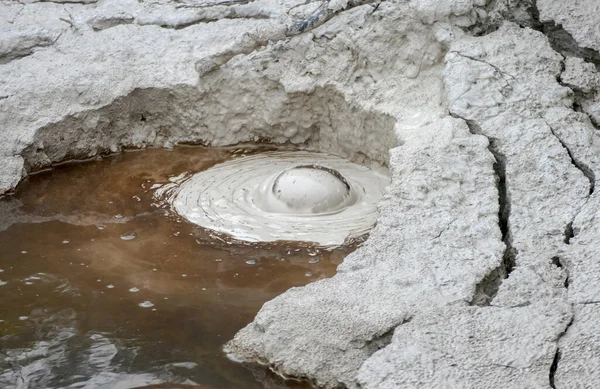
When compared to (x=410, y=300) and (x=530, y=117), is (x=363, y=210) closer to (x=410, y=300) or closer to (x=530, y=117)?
(x=530, y=117)

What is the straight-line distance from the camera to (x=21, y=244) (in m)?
3.37

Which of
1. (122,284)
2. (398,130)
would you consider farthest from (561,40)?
(122,284)

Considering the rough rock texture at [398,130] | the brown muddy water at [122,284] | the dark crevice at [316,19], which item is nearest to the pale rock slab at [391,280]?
the rough rock texture at [398,130]

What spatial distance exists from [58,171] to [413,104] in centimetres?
175

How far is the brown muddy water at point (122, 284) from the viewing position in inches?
98.6

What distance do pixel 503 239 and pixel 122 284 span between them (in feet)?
4.45

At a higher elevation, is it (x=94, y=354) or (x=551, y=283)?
(x=551, y=283)

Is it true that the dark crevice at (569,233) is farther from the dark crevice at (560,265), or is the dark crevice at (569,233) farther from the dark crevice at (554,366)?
the dark crevice at (554,366)

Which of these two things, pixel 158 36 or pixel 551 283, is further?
pixel 158 36

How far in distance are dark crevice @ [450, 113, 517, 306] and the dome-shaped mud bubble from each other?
61 cm

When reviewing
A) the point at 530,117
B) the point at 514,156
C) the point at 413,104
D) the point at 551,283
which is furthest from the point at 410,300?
the point at 413,104

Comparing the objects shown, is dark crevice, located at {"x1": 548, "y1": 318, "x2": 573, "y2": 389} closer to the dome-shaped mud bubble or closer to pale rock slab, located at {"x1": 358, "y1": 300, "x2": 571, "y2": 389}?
pale rock slab, located at {"x1": 358, "y1": 300, "x2": 571, "y2": 389}

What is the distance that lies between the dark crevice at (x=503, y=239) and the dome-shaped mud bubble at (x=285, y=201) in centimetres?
61

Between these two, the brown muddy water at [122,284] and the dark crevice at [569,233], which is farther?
the dark crevice at [569,233]
